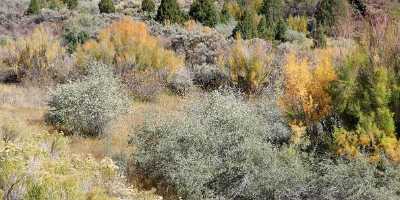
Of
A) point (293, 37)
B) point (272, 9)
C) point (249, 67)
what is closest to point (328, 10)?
point (272, 9)

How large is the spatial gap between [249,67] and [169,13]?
38.2 ft

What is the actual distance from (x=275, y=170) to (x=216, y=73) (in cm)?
814

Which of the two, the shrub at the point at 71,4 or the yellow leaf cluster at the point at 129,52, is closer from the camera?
the yellow leaf cluster at the point at 129,52

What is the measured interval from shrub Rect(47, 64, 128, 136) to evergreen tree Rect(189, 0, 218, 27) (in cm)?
1568

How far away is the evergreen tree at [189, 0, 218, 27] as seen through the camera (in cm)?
2650

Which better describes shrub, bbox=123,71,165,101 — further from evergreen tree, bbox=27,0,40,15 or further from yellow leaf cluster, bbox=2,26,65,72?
evergreen tree, bbox=27,0,40,15

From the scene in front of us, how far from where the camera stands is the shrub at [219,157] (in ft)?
25.2

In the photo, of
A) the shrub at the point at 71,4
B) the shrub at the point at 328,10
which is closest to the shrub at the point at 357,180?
the shrub at the point at 328,10

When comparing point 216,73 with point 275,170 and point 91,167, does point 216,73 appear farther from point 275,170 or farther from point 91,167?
point 91,167

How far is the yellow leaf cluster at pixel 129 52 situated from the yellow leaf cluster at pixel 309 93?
679cm

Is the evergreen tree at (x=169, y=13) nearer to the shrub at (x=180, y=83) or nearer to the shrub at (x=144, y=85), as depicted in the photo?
the shrub at (x=180, y=83)

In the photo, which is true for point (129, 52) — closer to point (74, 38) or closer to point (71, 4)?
point (74, 38)

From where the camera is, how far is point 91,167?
587 centimetres

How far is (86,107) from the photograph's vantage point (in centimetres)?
1065
